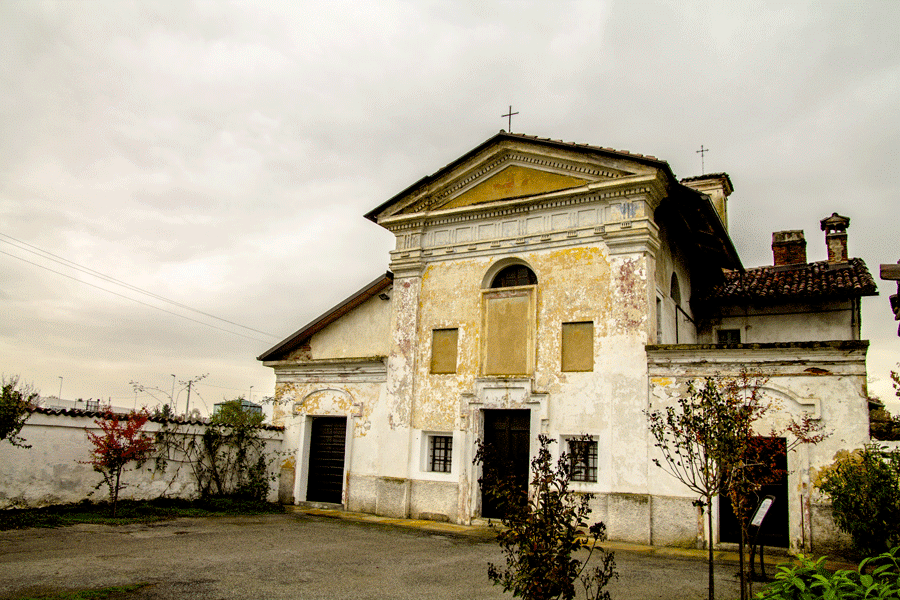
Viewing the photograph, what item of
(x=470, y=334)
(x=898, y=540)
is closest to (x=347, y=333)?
(x=470, y=334)

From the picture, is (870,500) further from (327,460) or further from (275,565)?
(327,460)

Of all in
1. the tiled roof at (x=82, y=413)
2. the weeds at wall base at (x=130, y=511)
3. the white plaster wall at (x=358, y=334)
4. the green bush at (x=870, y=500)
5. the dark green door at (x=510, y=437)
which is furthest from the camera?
the white plaster wall at (x=358, y=334)

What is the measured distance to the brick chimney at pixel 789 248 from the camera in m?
19.0

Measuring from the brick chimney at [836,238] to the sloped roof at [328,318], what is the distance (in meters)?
13.0

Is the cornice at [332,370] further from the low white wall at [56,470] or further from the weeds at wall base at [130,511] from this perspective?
the low white wall at [56,470]

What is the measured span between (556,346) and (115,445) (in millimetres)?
9136

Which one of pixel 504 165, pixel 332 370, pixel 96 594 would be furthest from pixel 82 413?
pixel 504 165

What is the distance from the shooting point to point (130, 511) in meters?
12.7

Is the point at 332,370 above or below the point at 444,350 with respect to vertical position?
below

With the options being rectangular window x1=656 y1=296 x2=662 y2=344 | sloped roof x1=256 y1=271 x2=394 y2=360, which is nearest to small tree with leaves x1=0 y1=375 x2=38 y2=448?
sloped roof x1=256 y1=271 x2=394 y2=360

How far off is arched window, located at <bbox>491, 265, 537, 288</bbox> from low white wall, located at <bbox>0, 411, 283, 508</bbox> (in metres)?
8.54

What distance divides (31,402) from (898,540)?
1420 centimetres

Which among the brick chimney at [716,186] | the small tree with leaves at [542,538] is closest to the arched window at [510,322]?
the small tree with leaves at [542,538]

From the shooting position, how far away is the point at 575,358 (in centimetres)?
1311
